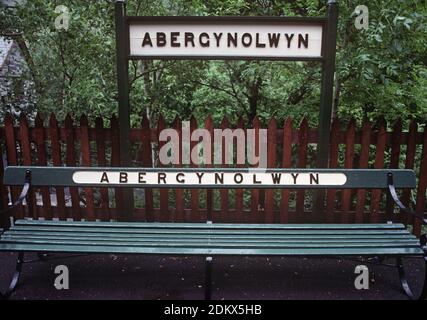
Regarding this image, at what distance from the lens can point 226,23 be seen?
3.71 m

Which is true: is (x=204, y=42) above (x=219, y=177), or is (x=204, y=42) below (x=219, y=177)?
above

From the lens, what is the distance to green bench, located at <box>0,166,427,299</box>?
119 inches

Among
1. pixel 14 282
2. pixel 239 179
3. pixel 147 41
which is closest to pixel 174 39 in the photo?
pixel 147 41

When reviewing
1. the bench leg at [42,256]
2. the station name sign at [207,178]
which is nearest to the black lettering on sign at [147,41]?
the station name sign at [207,178]

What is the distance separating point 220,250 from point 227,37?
1.95 m

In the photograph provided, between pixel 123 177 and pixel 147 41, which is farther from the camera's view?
pixel 147 41

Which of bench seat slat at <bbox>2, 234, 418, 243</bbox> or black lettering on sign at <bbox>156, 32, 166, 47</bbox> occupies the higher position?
black lettering on sign at <bbox>156, 32, 166, 47</bbox>

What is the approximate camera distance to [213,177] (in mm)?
3600

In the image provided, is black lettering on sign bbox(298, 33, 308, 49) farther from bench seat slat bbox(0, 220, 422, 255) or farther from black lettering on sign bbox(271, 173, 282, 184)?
bench seat slat bbox(0, 220, 422, 255)

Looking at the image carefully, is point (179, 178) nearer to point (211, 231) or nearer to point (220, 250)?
point (211, 231)

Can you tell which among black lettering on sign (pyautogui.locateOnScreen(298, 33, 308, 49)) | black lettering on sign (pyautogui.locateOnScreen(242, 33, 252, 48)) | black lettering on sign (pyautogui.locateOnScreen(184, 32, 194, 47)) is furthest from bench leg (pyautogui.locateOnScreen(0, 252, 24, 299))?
black lettering on sign (pyautogui.locateOnScreen(298, 33, 308, 49))

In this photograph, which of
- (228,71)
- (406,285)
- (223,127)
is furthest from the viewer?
(228,71)

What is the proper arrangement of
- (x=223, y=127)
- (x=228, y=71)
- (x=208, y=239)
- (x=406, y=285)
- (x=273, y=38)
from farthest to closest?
(x=228, y=71) → (x=223, y=127) → (x=273, y=38) → (x=406, y=285) → (x=208, y=239)
